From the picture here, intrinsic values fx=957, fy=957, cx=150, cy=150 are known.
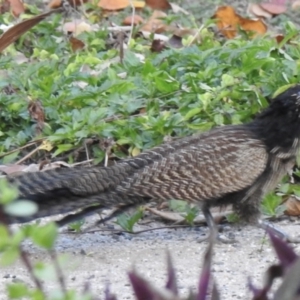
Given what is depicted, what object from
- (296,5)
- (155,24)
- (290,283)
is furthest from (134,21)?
(290,283)

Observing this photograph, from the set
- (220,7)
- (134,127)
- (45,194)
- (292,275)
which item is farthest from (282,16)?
(292,275)

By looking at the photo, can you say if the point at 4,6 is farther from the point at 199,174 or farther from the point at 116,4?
the point at 199,174

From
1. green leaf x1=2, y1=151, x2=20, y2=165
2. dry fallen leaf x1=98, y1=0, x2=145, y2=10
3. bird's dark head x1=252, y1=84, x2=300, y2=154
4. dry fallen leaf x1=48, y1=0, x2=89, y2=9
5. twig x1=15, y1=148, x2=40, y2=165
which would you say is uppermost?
bird's dark head x1=252, y1=84, x2=300, y2=154

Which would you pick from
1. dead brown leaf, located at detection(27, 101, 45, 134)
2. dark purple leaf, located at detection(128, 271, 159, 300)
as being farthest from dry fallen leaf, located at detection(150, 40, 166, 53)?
dark purple leaf, located at detection(128, 271, 159, 300)

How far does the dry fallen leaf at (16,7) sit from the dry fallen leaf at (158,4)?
1.08m

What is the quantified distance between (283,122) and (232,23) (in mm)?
2676

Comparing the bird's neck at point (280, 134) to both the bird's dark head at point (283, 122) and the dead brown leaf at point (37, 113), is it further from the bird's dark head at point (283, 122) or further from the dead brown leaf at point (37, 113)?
the dead brown leaf at point (37, 113)

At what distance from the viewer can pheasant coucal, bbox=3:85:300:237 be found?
15.1ft

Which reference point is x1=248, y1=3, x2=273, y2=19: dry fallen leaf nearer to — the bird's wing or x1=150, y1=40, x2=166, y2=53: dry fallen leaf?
x1=150, y1=40, x2=166, y2=53: dry fallen leaf

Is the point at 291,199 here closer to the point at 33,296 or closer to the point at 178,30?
the point at 178,30

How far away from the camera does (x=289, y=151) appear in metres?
5.16

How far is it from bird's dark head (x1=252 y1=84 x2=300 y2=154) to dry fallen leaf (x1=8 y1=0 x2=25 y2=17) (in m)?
3.43

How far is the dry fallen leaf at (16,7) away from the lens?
318 inches

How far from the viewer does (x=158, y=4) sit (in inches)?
326
